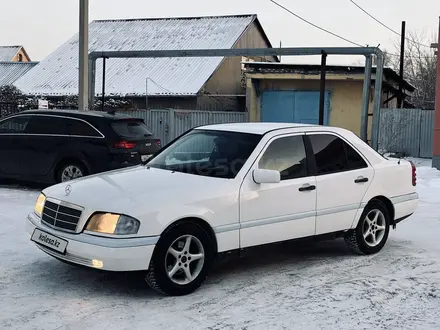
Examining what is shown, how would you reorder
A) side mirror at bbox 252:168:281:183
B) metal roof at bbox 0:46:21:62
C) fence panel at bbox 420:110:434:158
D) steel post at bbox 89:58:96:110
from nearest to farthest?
side mirror at bbox 252:168:281:183 → steel post at bbox 89:58:96:110 → fence panel at bbox 420:110:434:158 → metal roof at bbox 0:46:21:62

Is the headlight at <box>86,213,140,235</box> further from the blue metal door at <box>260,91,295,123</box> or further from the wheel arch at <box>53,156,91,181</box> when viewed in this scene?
the blue metal door at <box>260,91,295,123</box>

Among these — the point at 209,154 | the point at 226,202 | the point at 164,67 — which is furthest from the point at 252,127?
the point at 164,67

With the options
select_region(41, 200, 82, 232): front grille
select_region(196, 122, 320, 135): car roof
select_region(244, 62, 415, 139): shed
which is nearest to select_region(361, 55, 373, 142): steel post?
select_region(196, 122, 320, 135): car roof

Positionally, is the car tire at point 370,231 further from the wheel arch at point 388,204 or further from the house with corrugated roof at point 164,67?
the house with corrugated roof at point 164,67

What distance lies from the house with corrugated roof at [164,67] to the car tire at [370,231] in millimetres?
18300

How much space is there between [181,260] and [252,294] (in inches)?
27.6

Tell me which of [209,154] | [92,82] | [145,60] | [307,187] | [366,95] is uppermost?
[145,60]

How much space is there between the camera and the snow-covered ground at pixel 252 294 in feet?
14.2

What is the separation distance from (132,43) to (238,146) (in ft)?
84.6

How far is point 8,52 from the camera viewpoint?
5759 cm

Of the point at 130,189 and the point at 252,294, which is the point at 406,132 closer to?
the point at 252,294

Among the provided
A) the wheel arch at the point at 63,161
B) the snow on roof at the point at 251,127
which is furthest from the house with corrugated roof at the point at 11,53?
the snow on roof at the point at 251,127

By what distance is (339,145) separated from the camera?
20.6 ft

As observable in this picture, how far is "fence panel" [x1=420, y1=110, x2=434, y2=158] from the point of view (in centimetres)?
2091
